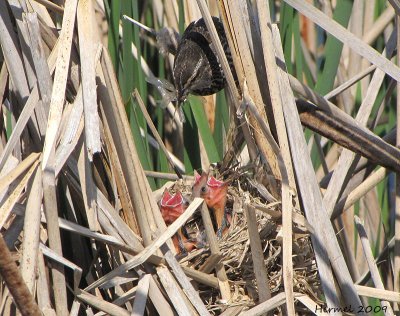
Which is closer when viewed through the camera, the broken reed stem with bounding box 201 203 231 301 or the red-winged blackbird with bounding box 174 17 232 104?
the broken reed stem with bounding box 201 203 231 301

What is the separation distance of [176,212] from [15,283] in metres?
0.80

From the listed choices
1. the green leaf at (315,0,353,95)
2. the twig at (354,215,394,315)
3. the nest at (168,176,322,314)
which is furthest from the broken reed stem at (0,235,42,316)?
the green leaf at (315,0,353,95)

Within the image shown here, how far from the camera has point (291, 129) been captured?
178 centimetres

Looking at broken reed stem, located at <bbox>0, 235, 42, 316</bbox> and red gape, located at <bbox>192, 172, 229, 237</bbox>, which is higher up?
broken reed stem, located at <bbox>0, 235, 42, 316</bbox>

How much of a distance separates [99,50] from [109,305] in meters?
0.58

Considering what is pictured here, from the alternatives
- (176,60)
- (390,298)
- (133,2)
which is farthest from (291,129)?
(176,60)

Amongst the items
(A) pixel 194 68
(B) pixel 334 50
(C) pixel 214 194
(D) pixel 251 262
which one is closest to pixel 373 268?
(D) pixel 251 262

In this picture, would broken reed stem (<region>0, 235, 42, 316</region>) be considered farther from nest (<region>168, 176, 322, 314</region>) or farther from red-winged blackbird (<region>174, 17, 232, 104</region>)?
red-winged blackbird (<region>174, 17, 232, 104</region>)

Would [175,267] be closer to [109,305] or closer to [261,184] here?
[109,305]

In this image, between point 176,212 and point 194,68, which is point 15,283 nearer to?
point 176,212

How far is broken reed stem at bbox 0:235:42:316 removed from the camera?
4.33 feet

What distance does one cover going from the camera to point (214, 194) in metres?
2.17

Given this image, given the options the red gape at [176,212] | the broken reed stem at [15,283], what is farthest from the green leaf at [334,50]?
the broken reed stem at [15,283]

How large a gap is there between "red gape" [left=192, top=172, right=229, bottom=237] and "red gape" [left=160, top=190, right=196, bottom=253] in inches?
2.2
